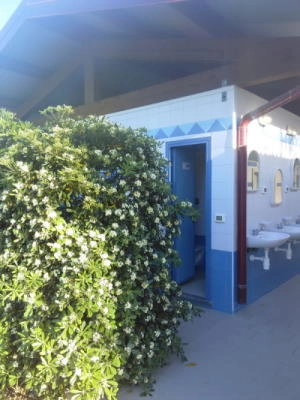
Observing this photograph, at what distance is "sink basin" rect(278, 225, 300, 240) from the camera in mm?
4129

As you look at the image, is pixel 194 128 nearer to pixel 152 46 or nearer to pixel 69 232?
pixel 152 46

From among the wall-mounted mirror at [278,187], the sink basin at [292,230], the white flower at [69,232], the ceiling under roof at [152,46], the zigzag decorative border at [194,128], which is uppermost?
the ceiling under roof at [152,46]

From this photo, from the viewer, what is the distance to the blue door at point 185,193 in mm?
4203

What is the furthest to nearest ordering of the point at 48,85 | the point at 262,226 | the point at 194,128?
1. the point at 48,85
2. the point at 262,226
3. the point at 194,128

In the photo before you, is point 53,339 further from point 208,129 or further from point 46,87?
point 46,87

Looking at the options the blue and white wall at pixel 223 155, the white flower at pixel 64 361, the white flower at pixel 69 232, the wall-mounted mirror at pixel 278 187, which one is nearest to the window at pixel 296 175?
the wall-mounted mirror at pixel 278 187

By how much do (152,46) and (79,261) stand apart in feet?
9.65

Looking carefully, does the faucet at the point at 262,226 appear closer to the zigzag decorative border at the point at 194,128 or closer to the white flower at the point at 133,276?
the zigzag decorative border at the point at 194,128

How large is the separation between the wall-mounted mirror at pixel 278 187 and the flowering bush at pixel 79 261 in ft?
8.40

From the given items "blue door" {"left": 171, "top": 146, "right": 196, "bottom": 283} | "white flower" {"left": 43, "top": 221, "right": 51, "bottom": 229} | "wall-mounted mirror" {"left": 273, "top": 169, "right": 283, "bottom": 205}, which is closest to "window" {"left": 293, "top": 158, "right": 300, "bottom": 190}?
"wall-mounted mirror" {"left": 273, "top": 169, "right": 283, "bottom": 205}

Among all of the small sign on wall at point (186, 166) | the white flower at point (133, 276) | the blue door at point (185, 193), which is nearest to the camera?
the white flower at point (133, 276)

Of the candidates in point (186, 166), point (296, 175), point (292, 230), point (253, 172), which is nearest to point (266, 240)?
point (253, 172)

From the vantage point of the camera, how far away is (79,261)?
78.3 inches

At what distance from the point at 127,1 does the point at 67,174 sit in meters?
1.61
